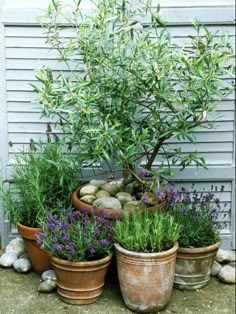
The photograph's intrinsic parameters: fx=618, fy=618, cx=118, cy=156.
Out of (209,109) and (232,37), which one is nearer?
(209,109)

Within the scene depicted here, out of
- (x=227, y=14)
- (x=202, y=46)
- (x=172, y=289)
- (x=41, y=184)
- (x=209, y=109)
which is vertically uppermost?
(x=227, y=14)

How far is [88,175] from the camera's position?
4.46 metres

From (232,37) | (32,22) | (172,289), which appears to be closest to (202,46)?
(232,37)

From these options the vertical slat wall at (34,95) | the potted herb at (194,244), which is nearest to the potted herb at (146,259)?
the potted herb at (194,244)

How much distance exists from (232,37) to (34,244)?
197 centimetres

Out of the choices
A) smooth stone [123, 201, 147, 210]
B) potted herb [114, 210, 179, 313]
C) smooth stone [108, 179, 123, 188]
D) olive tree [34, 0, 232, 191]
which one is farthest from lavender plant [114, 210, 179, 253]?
smooth stone [108, 179, 123, 188]

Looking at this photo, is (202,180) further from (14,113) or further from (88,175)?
(14,113)

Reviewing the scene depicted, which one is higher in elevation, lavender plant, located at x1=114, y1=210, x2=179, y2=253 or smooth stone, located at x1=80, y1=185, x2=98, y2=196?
smooth stone, located at x1=80, y1=185, x2=98, y2=196

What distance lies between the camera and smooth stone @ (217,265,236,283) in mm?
4133

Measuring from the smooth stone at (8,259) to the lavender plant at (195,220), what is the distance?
1.17 metres

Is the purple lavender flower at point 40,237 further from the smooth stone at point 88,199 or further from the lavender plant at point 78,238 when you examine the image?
the smooth stone at point 88,199

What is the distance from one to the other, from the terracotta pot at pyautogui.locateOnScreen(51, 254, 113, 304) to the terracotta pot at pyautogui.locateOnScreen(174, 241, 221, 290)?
50 cm

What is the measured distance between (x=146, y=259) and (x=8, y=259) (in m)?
1.17

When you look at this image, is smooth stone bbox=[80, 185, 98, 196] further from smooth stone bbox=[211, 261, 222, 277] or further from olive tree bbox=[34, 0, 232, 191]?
smooth stone bbox=[211, 261, 222, 277]
